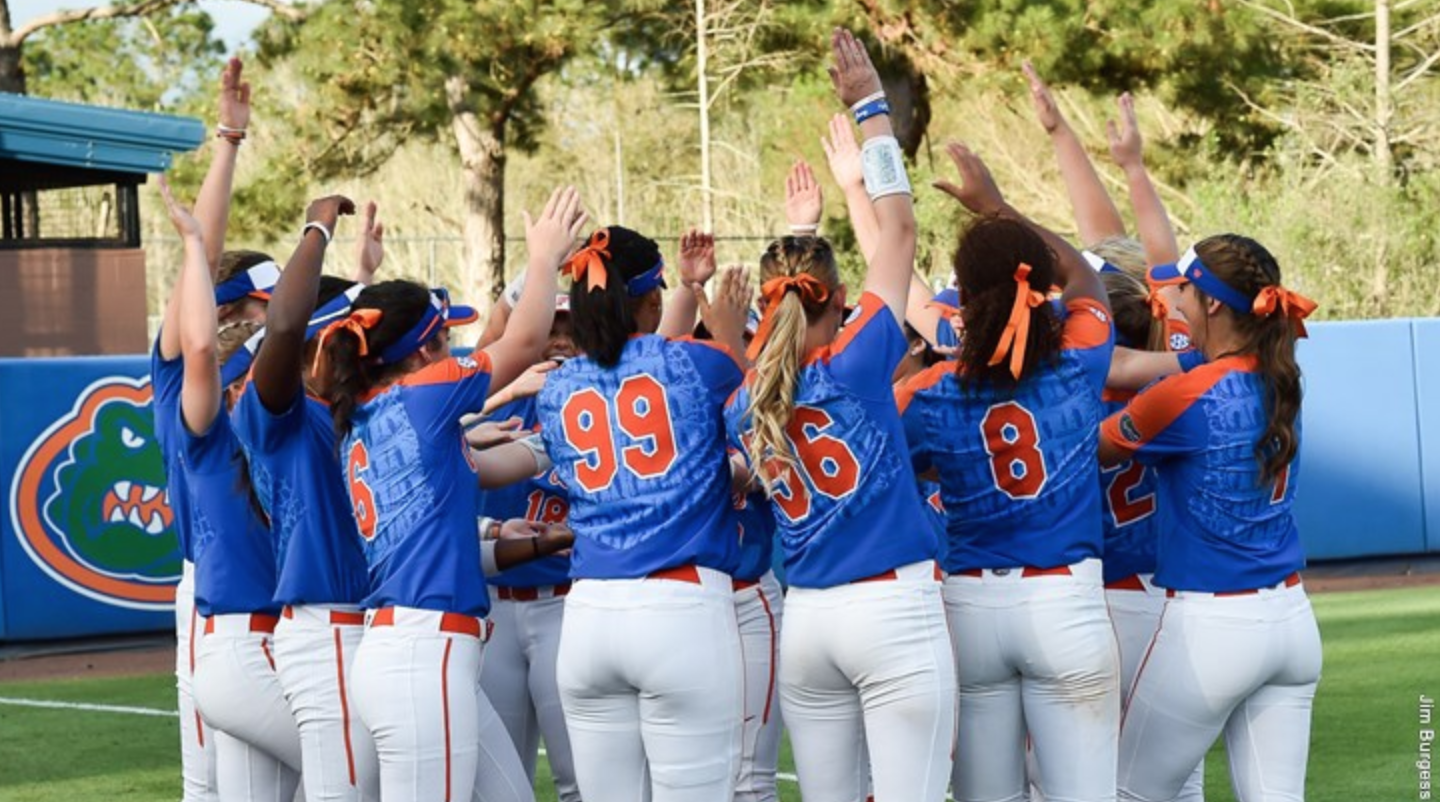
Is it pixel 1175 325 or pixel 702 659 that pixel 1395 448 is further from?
pixel 702 659

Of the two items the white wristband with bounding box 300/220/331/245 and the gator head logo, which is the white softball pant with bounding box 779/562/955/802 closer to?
the white wristband with bounding box 300/220/331/245

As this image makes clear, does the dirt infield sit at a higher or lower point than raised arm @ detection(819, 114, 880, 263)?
lower

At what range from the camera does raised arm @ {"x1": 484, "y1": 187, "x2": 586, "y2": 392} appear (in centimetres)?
521

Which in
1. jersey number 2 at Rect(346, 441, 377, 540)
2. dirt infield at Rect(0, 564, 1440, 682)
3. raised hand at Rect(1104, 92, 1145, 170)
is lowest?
dirt infield at Rect(0, 564, 1440, 682)

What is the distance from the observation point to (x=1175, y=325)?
5.81m

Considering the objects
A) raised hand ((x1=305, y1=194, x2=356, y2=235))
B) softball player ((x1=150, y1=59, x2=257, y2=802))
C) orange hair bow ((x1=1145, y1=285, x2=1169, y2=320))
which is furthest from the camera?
orange hair bow ((x1=1145, y1=285, x2=1169, y2=320))

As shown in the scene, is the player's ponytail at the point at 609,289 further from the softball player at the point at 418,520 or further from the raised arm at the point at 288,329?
the raised arm at the point at 288,329

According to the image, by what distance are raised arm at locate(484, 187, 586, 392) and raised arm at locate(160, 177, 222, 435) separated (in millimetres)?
705

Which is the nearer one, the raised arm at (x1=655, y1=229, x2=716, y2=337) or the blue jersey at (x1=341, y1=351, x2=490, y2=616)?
the blue jersey at (x1=341, y1=351, x2=490, y2=616)

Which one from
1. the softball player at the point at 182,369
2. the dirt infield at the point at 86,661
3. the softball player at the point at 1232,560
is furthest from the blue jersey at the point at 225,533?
the dirt infield at the point at 86,661

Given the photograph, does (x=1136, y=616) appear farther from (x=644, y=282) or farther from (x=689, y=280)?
(x=644, y=282)

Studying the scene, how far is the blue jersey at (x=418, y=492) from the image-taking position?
16.5 ft

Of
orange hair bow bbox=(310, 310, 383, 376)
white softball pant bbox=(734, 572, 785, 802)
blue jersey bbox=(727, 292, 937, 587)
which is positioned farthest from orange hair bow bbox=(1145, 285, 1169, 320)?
orange hair bow bbox=(310, 310, 383, 376)

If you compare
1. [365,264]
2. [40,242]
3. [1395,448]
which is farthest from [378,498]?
[40,242]
